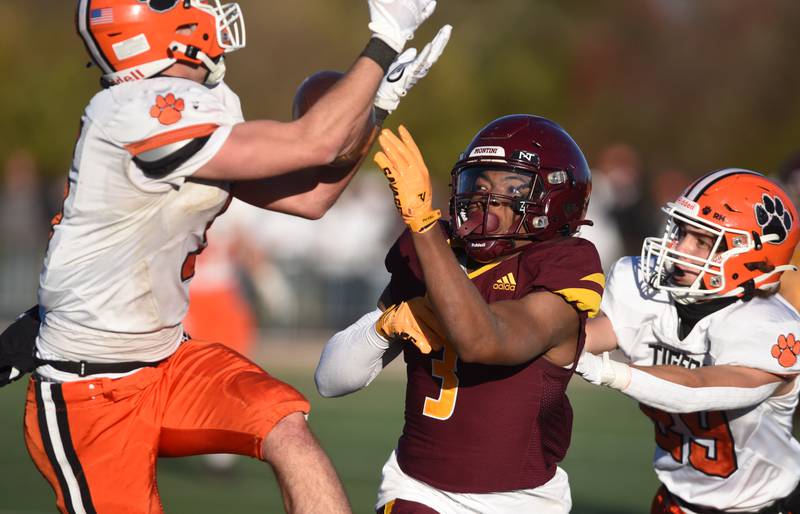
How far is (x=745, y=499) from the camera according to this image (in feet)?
14.6

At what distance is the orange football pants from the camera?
3957mm

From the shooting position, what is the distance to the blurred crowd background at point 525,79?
2558 cm

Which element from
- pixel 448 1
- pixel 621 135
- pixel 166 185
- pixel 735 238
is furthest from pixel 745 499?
pixel 448 1

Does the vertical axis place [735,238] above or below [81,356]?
above

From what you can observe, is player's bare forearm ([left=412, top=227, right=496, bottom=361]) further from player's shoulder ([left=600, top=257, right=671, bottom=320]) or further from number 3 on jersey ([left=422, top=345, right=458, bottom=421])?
player's shoulder ([left=600, top=257, right=671, bottom=320])

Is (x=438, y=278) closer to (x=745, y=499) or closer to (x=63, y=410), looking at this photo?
(x=63, y=410)

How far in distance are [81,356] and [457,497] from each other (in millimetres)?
1351

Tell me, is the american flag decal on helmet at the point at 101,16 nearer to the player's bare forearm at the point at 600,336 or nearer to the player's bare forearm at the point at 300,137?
the player's bare forearm at the point at 300,137

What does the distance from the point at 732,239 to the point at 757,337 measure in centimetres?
38

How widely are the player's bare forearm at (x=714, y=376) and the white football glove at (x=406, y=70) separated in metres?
1.26

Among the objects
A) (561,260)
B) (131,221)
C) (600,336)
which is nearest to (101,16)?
(131,221)

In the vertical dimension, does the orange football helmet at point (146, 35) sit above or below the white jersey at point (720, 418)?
A: above

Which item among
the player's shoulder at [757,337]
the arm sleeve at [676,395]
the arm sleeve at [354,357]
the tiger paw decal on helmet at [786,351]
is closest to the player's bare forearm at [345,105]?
the arm sleeve at [354,357]

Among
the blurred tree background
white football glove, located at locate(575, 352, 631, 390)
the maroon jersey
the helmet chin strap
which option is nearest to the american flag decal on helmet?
the helmet chin strap
